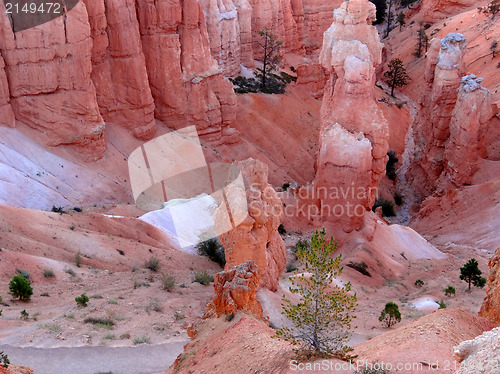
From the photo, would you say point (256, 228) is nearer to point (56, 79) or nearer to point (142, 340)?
point (142, 340)

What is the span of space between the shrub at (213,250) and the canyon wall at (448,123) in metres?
16.7

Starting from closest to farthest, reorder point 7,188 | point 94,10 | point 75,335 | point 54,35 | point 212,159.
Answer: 1. point 75,335
2. point 7,188
3. point 54,35
4. point 94,10
5. point 212,159

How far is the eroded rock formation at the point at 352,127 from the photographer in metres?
25.7

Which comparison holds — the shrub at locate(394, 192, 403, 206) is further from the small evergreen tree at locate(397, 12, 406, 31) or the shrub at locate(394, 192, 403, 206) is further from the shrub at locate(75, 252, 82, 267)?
the small evergreen tree at locate(397, 12, 406, 31)

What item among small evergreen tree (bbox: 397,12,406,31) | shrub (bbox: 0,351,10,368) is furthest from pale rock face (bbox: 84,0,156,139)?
small evergreen tree (bbox: 397,12,406,31)

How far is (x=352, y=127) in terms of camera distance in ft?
86.5

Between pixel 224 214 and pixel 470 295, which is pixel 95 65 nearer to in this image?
pixel 224 214

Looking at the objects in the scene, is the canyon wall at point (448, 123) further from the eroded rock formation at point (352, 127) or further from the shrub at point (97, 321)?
the shrub at point (97, 321)

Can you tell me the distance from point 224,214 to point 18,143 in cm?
1515

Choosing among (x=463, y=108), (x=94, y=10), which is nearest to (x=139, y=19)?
(x=94, y=10)

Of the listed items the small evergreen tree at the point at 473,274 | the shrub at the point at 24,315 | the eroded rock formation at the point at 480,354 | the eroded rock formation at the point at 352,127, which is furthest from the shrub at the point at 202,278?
the eroded rock formation at the point at 480,354

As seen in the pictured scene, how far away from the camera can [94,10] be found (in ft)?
101

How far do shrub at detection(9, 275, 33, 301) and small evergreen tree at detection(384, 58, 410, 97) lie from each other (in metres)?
45.7

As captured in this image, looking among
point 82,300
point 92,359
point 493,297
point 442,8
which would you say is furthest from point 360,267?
point 442,8
